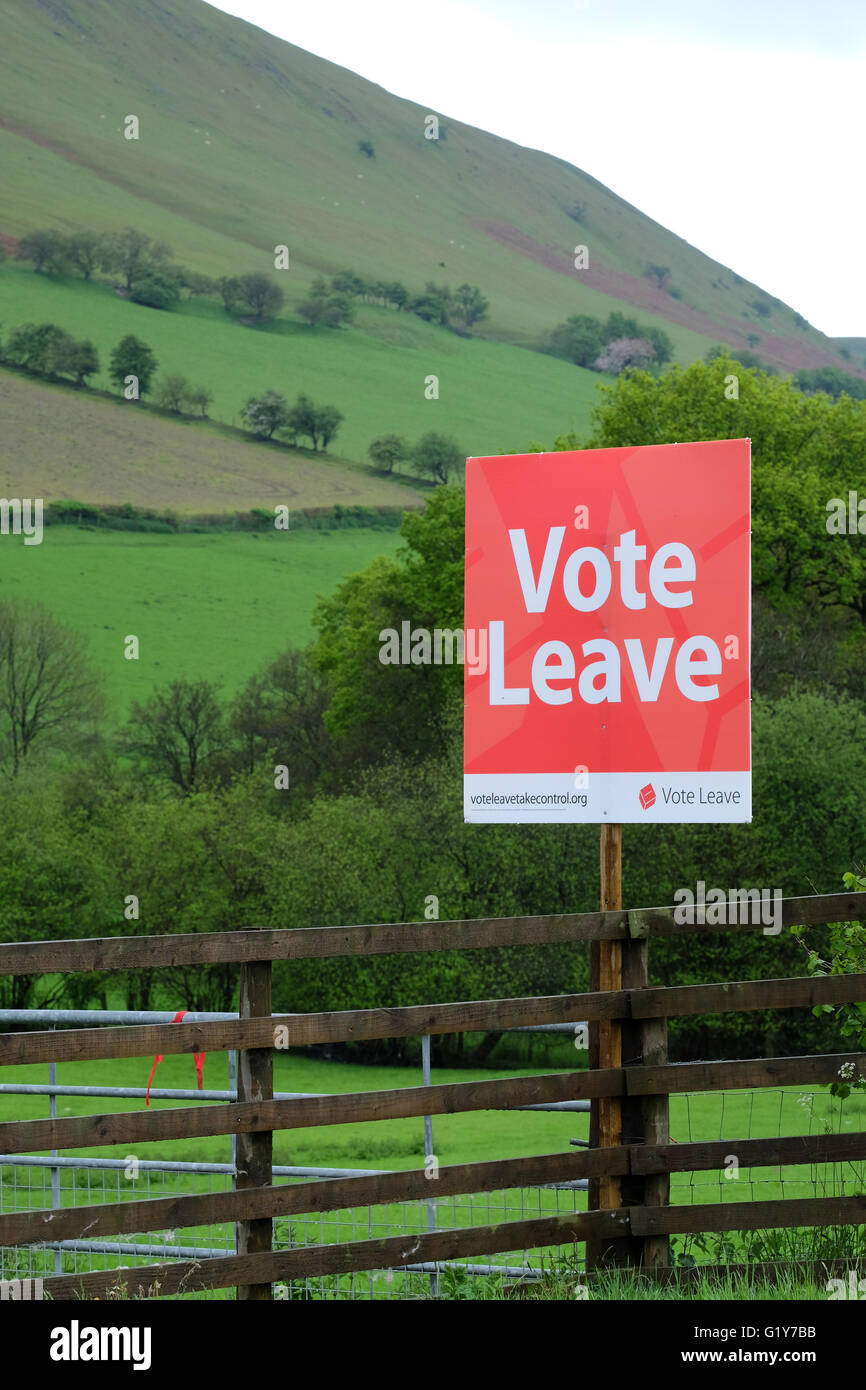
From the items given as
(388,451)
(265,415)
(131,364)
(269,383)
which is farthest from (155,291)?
(388,451)

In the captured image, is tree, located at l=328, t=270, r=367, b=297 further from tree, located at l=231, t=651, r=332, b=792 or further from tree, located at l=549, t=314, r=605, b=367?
tree, located at l=231, t=651, r=332, b=792

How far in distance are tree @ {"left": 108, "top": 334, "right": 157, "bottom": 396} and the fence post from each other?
117 meters

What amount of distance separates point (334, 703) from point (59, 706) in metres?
21.3

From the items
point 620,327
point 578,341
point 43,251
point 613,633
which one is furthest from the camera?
point 620,327

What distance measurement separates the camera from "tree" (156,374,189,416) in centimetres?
12244

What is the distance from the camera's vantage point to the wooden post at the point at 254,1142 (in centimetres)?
566

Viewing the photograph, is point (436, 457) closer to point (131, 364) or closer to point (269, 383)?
point (269, 383)

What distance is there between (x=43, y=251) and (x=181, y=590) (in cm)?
6091

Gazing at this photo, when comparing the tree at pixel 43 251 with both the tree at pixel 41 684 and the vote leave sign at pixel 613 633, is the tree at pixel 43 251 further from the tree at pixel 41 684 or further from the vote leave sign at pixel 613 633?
the vote leave sign at pixel 613 633

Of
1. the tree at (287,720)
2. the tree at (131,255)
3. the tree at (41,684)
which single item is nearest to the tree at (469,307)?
the tree at (131,255)

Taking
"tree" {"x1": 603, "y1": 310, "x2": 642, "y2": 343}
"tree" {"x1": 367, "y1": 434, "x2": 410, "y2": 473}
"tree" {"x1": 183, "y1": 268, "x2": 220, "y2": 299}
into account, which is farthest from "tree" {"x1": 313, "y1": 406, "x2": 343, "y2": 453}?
"tree" {"x1": 603, "y1": 310, "x2": 642, "y2": 343}

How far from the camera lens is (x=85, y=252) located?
466ft

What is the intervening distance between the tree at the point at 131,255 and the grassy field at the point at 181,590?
51.2 meters
